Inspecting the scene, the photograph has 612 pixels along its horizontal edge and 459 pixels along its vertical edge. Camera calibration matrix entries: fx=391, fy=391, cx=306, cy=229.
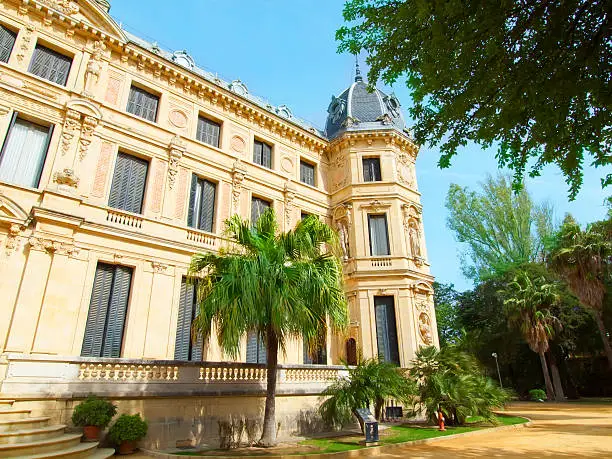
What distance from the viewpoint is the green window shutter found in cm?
1648

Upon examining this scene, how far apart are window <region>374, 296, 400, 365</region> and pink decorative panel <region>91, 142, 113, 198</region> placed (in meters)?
12.9

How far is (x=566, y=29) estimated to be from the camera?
4445 mm

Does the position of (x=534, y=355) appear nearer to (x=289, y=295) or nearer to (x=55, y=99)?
(x=289, y=295)

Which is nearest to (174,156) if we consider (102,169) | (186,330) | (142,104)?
(142,104)

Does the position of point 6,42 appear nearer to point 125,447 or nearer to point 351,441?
point 125,447

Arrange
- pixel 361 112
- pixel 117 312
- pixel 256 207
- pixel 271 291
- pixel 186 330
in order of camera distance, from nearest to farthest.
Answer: pixel 271 291, pixel 117 312, pixel 186 330, pixel 256 207, pixel 361 112

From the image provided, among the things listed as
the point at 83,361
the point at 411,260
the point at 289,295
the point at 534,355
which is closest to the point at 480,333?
the point at 534,355

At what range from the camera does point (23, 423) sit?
28.3 ft

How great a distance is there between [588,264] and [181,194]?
25.3 metres

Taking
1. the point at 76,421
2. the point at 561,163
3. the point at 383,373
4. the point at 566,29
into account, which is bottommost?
the point at 76,421

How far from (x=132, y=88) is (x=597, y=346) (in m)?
35.8

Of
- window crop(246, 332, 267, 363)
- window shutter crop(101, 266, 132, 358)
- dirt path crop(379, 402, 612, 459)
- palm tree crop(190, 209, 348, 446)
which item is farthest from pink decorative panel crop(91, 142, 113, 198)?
dirt path crop(379, 402, 612, 459)

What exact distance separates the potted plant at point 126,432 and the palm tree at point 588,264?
26728mm

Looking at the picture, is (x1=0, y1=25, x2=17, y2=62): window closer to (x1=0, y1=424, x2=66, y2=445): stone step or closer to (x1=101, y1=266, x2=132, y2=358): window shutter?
(x1=101, y1=266, x2=132, y2=358): window shutter
